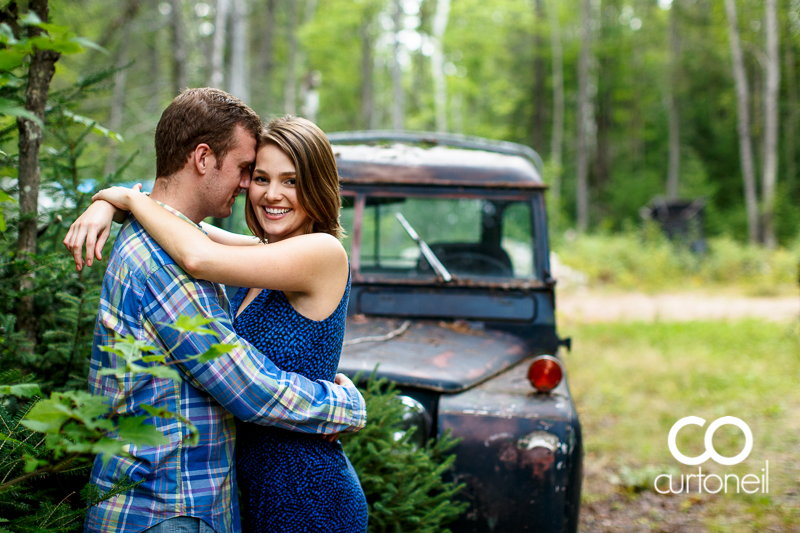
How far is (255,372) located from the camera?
1.36 m

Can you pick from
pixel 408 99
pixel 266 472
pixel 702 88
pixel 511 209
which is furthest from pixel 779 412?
pixel 702 88

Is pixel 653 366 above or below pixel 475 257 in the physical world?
below

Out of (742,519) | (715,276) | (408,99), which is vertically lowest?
(742,519)

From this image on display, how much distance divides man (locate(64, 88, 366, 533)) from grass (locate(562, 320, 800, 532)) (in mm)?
3299

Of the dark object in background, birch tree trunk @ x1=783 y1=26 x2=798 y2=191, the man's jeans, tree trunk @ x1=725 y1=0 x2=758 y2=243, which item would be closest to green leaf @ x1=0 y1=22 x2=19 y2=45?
the man's jeans

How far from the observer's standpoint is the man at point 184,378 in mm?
1344

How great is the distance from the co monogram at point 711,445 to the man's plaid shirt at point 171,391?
3707 millimetres

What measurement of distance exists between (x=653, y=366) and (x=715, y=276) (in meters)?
9.18

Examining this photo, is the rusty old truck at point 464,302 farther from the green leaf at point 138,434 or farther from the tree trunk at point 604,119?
the tree trunk at point 604,119

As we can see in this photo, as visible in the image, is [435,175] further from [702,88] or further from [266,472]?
[702,88]

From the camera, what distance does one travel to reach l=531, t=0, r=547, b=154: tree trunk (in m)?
28.5

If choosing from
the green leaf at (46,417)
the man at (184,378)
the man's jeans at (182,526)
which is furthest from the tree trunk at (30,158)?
the green leaf at (46,417)

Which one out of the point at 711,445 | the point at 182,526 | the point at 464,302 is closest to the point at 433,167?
the point at 464,302

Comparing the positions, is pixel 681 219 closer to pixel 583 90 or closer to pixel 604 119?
pixel 583 90
